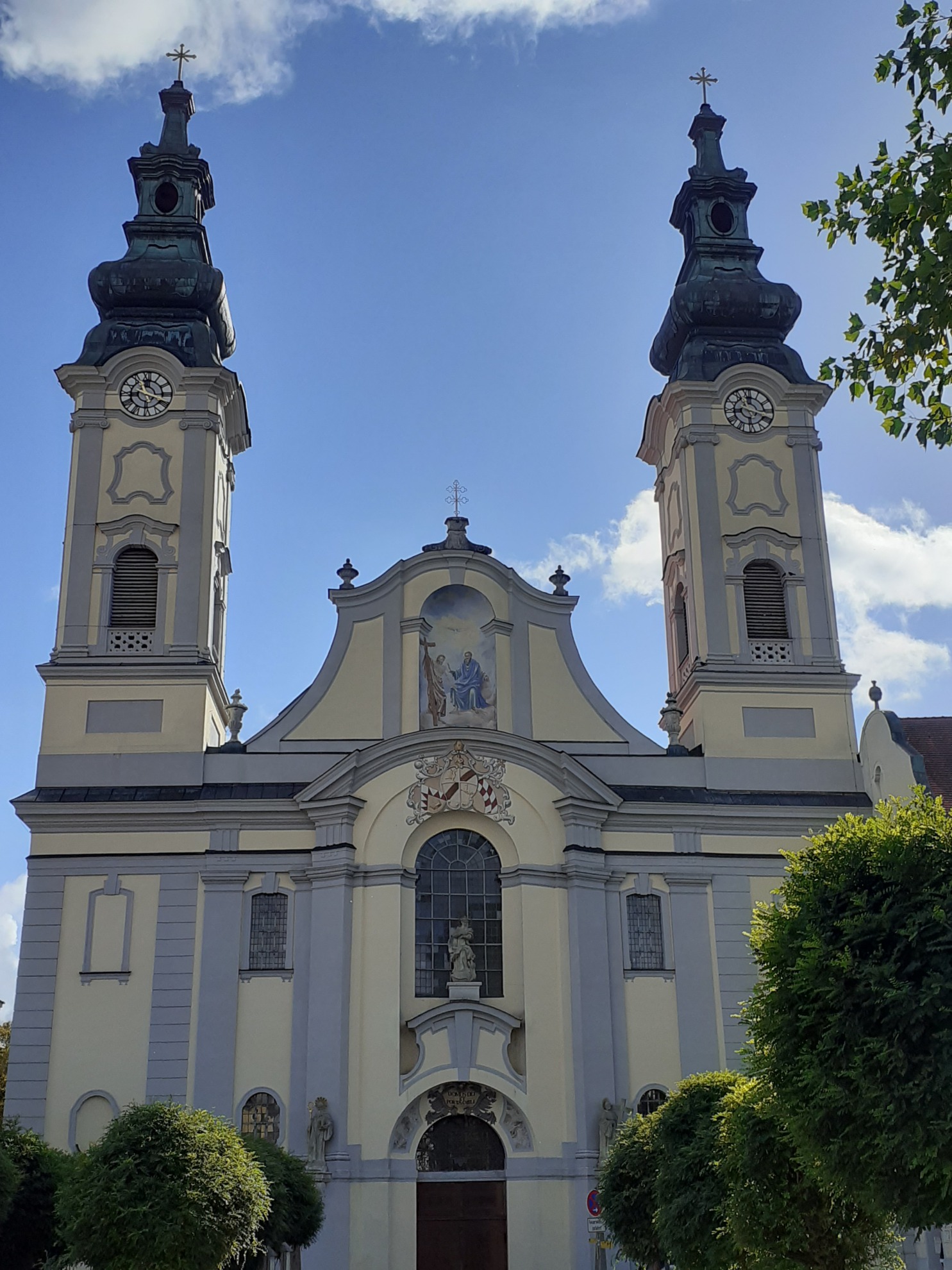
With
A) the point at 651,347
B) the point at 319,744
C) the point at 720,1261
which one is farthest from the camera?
the point at 651,347

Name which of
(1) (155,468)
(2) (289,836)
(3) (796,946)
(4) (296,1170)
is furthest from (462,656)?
(3) (796,946)

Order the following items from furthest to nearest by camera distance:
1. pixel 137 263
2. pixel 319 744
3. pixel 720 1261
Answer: pixel 137 263 → pixel 319 744 → pixel 720 1261

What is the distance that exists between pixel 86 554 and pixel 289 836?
22.6 ft

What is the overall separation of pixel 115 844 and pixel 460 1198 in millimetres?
8522

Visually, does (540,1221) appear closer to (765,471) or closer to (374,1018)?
(374,1018)

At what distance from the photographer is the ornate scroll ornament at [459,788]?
26875 mm

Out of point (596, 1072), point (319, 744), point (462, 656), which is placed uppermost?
point (462, 656)

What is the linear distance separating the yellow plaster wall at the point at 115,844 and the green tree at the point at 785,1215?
14310 millimetres

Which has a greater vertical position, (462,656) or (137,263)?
(137,263)

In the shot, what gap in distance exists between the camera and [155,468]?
96.1ft

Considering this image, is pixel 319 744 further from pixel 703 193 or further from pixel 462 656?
pixel 703 193

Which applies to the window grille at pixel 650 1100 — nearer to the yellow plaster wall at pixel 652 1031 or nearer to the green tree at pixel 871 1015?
the yellow plaster wall at pixel 652 1031

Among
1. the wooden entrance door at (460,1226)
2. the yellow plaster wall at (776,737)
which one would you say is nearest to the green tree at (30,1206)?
the wooden entrance door at (460,1226)

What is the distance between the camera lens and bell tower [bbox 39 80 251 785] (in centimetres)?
2753
